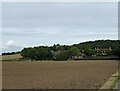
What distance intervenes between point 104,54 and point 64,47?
108 ft

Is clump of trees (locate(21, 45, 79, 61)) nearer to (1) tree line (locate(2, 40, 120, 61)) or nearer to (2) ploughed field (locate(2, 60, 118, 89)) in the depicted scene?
(1) tree line (locate(2, 40, 120, 61))

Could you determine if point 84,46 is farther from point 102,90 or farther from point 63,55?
point 102,90

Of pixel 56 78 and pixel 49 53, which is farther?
A: pixel 49 53

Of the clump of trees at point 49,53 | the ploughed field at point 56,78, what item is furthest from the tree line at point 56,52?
the ploughed field at point 56,78

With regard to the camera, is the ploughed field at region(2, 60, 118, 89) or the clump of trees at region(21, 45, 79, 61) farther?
the clump of trees at region(21, 45, 79, 61)

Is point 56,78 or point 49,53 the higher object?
point 49,53

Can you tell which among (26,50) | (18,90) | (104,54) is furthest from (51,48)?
(18,90)

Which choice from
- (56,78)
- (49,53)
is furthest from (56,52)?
(56,78)

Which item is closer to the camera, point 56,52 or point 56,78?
point 56,78

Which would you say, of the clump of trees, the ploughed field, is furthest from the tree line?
the ploughed field

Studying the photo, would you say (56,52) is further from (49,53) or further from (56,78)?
(56,78)

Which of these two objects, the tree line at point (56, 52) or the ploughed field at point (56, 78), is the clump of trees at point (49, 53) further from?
the ploughed field at point (56, 78)

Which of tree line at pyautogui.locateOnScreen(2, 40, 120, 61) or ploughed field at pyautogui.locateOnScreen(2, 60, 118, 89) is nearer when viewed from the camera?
ploughed field at pyautogui.locateOnScreen(2, 60, 118, 89)

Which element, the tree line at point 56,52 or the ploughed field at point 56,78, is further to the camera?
the tree line at point 56,52
